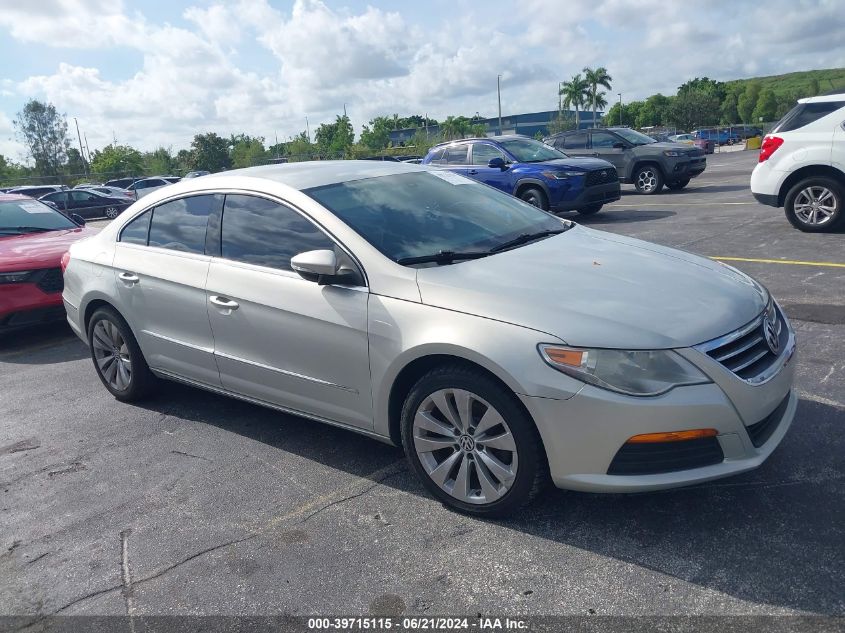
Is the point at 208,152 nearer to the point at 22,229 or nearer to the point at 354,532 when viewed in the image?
the point at 22,229

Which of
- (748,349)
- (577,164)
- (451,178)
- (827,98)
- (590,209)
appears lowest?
(590,209)

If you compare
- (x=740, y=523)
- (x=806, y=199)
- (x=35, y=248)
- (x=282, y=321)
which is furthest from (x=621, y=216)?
(x=740, y=523)

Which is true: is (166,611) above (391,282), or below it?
below

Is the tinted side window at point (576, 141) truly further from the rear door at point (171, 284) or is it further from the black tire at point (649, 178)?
the rear door at point (171, 284)

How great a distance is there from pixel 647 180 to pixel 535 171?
199 inches

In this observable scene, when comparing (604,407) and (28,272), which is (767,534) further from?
(28,272)

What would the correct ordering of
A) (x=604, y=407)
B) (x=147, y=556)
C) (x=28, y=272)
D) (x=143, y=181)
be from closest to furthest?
(x=604, y=407) < (x=147, y=556) < (x=28, y=272) < (x=143, y=181)

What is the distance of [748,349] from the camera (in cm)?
304

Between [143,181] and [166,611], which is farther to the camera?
[143,181]

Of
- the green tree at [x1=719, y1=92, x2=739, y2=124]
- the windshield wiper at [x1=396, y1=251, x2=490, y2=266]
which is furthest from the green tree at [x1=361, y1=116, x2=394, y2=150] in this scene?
the windshield wiper at [x1=396, y1=251, x2=490, y2=266]

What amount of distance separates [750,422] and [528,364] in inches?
36.5

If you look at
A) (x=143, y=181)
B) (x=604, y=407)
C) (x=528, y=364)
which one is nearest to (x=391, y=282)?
(x=528, y=364)

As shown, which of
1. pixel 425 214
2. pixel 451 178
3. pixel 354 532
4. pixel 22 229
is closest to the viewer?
pixel 354 532

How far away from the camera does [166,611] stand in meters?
2.82
